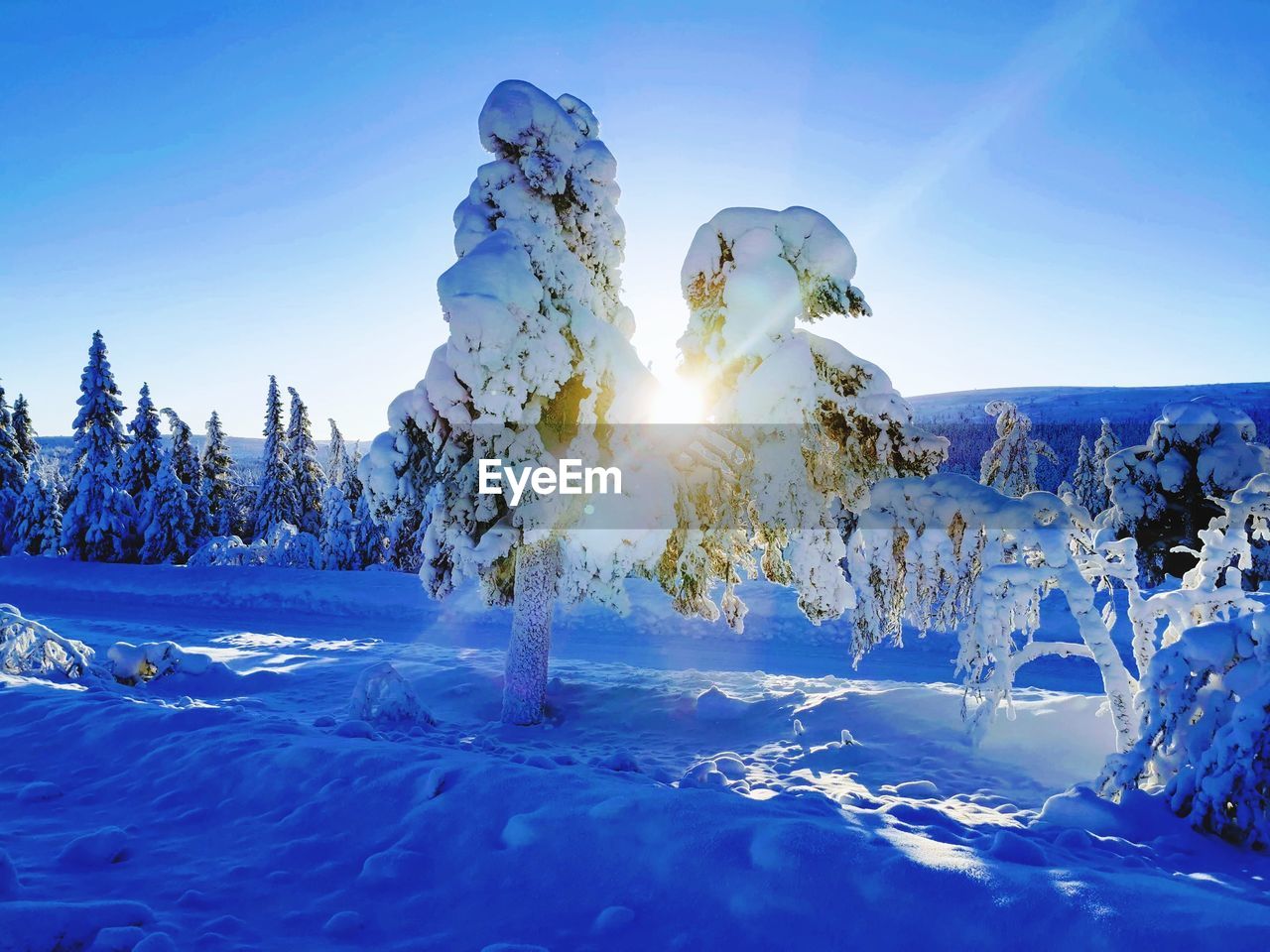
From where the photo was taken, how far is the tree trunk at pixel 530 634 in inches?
400

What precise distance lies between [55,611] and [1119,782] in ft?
86.5

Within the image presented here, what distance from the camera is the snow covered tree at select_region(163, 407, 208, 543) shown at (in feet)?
118

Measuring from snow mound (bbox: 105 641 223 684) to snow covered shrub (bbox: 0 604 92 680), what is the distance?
909 mm

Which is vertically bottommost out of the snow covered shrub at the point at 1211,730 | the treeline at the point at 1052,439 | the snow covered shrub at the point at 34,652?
the snow covered shrub at the point at 34,652

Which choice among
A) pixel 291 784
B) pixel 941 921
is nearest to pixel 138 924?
pixel 291 784

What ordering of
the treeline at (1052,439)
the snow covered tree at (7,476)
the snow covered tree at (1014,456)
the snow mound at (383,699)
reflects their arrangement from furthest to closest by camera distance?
the treeline at (1052,439)
the snow covered tree at (7,476)
the snow covered tree at (1014,456)
the snow mound at (383,699)

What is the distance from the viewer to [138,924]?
9.53 feet

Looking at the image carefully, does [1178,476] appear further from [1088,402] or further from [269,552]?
[1088,402]

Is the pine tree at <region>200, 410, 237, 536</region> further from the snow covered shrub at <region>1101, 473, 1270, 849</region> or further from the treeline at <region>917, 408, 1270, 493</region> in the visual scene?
the treeline at <region>917, 408, 1270, 493</region>

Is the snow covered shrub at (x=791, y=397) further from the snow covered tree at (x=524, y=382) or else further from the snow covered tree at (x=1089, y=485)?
the snow covered tree at (x=1089, y=485)

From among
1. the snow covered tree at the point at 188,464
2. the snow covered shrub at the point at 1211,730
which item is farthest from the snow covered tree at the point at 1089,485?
the snow covered tree at the point at 188,464

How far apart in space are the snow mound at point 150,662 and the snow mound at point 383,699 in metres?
4.30

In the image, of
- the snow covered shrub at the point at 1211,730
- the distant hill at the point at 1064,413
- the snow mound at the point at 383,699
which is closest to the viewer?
the snow covered shrub at the point at 1211,730

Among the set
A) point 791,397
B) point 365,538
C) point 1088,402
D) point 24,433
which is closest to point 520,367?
point 791,397
